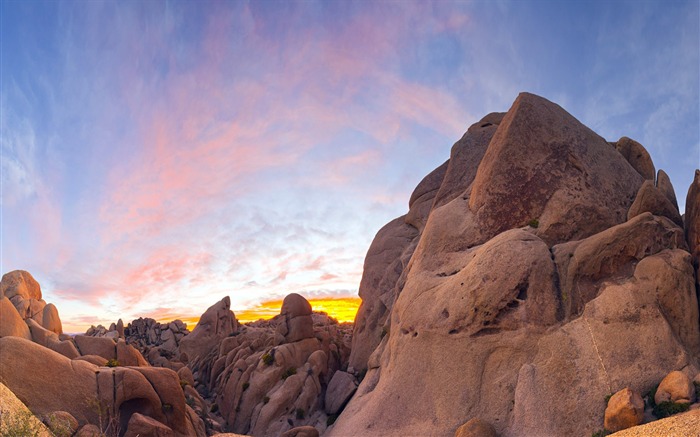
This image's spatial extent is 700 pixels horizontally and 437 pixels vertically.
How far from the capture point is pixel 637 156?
5022cm

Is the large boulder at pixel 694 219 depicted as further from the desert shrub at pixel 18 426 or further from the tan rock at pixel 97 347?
the tan rock at pixel 97 347

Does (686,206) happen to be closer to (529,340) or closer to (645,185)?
(645,185)

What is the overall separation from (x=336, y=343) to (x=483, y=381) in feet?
109

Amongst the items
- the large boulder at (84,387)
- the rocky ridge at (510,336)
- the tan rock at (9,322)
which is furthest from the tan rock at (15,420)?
the tan rock at (9,322)

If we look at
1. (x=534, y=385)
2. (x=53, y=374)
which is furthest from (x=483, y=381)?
(x=53, y=374)

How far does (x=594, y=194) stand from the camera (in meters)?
41.3

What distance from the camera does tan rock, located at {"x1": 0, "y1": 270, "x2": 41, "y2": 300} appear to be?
192 ft

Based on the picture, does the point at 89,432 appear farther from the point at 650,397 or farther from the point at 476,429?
the point at 650,397

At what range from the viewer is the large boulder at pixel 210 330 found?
3401 inches

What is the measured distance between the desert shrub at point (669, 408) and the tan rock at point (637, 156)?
27528 mm

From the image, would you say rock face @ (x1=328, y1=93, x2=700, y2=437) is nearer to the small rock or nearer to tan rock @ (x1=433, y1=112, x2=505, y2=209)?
the small rock

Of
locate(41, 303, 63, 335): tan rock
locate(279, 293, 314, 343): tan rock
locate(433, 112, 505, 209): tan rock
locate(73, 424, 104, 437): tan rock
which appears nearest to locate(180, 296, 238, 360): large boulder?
locate(279, 293, 314, 343): tan rock

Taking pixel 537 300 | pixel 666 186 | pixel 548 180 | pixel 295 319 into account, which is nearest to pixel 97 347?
pixel 295 319

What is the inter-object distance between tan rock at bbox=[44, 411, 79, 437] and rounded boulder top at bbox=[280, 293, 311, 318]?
103 ft
